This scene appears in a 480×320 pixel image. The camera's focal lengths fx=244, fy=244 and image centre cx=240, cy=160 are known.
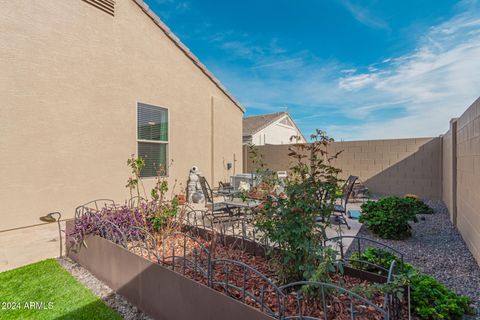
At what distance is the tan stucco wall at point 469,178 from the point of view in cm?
310

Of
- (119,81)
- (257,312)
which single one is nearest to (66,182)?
(119,81)

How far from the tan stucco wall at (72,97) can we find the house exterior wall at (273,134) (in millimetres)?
11188

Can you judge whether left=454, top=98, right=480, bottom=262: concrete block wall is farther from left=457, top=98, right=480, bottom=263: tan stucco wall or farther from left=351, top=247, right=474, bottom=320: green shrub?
left=351, top=247, right=474, bottom=320: green shrub

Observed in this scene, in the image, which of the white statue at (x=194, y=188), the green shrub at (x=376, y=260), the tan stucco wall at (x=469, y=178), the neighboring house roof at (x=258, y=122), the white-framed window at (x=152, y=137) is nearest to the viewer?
the green shrub at (x=376, y=260)

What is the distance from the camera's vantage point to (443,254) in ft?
11.1

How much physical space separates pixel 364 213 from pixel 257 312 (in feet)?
13.1

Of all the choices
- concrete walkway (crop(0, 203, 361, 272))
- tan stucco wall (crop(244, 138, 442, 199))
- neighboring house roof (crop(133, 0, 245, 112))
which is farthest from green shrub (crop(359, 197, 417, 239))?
neighboring house roof (crop(133, 0, 245, 112))

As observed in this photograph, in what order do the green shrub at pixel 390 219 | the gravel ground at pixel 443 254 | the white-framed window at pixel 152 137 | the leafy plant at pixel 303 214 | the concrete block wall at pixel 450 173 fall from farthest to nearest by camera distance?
1. the white-framed window at pixel 152 137
2. the concrete block wall at pixel 450 173
3. the green shrub at pixel 390 219
4. the gravel ground at pixel 443 254
5. the leafy plant at pixel 303 214

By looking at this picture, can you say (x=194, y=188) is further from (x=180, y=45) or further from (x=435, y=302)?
(x=435, y=302)

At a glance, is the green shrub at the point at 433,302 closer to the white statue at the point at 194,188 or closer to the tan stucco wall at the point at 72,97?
the tan stucco wall at the point at 72,97

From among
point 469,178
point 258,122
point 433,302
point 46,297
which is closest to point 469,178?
point 469,178

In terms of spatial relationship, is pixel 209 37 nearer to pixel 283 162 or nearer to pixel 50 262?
pixel 283 162

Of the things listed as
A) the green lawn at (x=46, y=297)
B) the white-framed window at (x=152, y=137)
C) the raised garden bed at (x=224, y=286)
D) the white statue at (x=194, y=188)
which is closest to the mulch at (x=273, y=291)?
the raised garden bed at (x=224, y=286)

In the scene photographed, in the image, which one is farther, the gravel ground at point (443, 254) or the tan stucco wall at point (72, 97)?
the tan stucco wall at point (72, 97)
